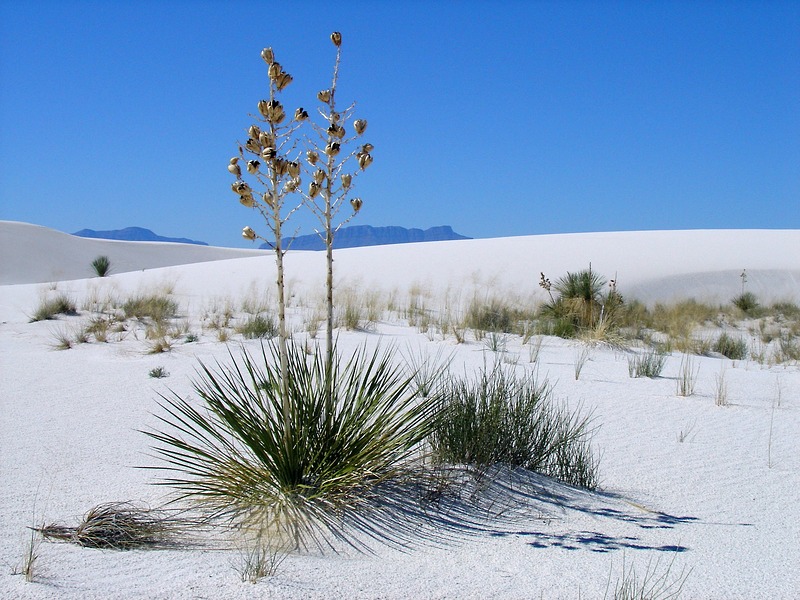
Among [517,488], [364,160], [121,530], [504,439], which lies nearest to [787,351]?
[504,439]

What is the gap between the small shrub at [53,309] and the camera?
1097 cm

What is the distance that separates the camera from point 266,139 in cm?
272

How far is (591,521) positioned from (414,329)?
812 cm

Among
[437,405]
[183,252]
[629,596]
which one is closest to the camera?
[629,596]

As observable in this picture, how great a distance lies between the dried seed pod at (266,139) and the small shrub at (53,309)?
31.7ft

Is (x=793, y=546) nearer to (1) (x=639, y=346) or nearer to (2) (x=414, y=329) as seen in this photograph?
Answer: (1) (x=639, y=346)

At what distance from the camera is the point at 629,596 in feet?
7.53

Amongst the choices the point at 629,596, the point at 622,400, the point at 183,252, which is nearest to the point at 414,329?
the point at 622,400

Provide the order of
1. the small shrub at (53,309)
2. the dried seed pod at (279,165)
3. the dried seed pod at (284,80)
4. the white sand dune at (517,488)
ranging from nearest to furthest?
the white sand dune at (517,488) < the dried seed pod at (279,165) < the dried seed pod at (284,80) < the small shrub at (53,309)

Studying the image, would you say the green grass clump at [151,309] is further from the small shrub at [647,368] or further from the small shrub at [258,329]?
the small shrub at [647,368]

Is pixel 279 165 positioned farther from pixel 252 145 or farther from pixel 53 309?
pixel 53 309

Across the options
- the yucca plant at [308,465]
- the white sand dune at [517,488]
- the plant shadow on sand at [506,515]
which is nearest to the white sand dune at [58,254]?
the white sand dune at [517,488]

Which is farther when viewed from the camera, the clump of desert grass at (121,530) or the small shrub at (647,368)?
the small shrub at (647,368)

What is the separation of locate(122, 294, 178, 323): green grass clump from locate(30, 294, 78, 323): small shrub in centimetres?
87
